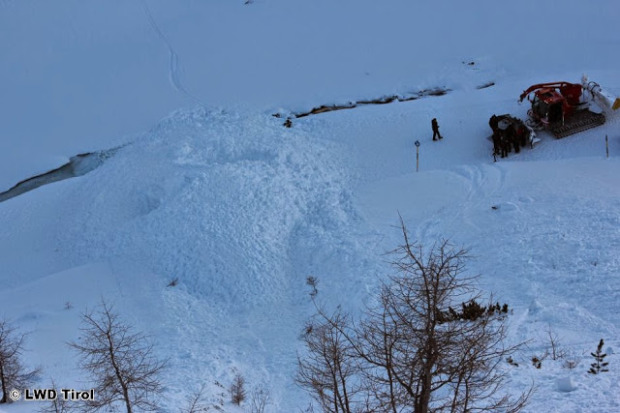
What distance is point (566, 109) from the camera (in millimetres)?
20562

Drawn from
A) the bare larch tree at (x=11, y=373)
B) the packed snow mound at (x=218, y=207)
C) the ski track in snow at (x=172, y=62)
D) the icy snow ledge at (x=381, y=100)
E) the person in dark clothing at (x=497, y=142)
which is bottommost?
the bare larch tree at (x=11, y=373)

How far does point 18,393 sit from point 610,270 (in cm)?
1279

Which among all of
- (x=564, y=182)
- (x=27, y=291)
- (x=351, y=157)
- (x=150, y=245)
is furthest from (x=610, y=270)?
(x=27, y=291)

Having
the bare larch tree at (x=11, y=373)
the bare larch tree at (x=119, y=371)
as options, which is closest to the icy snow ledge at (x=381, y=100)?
the bare larch tree at (x=119, y=371)

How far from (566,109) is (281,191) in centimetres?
931

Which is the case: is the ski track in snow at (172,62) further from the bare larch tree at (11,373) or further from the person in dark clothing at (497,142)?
the bare larch tree at (11,373)

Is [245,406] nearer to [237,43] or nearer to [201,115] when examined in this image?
[201,115]

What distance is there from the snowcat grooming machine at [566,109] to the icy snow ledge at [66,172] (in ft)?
48.8

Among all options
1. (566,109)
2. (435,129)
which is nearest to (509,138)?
(566,109)

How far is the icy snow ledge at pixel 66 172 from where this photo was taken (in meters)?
23.5

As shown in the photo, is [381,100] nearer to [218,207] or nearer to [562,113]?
[562,113]

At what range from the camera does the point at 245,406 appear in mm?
13109

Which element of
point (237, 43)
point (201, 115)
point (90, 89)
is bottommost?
point (201, 115)

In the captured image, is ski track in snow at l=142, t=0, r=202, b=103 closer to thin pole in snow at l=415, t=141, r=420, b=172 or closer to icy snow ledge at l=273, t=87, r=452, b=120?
icy snow ledge at l=273, t=87, r=452, b=120
